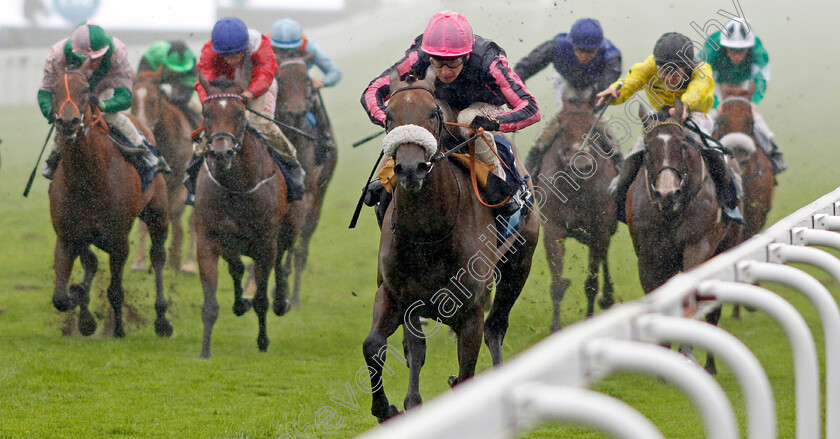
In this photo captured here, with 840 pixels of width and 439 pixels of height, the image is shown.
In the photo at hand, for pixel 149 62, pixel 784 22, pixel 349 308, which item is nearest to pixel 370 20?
pixel 784 22

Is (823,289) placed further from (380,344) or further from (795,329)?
(380,344)

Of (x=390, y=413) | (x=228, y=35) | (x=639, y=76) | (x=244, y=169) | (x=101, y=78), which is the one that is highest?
(x=639, y=76)

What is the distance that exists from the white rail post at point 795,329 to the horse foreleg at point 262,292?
16.3 feet

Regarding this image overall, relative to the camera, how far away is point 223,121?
242 inches

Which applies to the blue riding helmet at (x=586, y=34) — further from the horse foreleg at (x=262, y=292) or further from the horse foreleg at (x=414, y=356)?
the horse foreleg at (x=414, y=356)

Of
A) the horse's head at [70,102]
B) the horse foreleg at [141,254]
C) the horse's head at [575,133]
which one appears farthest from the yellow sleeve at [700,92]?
the horse foreleg at [141,254]

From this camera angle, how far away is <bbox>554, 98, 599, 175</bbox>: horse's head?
750 cm

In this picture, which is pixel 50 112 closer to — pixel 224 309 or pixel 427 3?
pixel 224 309

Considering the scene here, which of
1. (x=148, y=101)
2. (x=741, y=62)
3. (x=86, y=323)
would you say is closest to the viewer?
(x=86, y=323)

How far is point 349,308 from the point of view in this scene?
907cm

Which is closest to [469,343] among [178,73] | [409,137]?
[409,137]

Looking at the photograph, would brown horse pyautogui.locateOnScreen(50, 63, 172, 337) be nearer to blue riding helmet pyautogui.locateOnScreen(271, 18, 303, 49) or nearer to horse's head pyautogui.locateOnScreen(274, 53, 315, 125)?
horse's head pyautogui.locateOnScreen(274, 53, 315, 125)

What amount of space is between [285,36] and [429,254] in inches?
206

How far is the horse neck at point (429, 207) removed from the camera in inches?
153
